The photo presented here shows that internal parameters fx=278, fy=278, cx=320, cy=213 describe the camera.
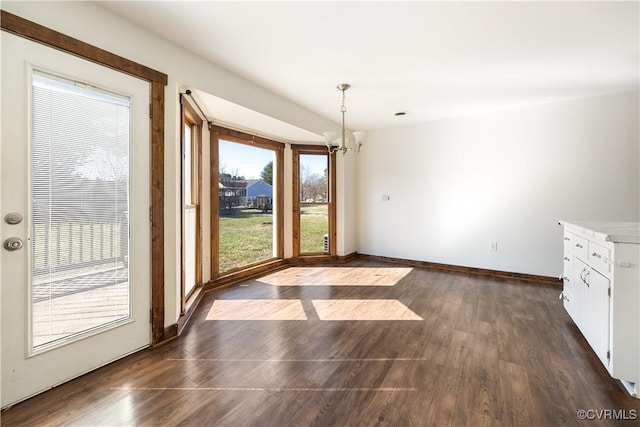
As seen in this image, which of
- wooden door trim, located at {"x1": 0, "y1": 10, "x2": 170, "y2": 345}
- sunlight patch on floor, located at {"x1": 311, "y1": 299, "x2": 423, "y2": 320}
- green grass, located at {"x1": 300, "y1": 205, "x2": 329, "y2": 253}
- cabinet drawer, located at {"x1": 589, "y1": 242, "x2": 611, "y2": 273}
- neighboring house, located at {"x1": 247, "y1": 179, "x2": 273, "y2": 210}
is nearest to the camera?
cabinet drawer, located at {"x1": 589, "y1": 242, "x2": 611, "y2": 273}

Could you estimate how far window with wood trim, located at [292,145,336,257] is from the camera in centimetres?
503

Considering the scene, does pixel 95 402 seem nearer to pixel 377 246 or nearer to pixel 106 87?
pixel 106 87

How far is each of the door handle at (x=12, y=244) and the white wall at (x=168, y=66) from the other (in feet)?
2.82

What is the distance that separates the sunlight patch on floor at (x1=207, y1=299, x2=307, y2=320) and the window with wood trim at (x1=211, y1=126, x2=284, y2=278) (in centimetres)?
80

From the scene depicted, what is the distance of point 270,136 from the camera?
454 cm

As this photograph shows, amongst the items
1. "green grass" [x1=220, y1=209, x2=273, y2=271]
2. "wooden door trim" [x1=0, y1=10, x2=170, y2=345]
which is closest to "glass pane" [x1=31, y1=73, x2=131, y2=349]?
"wooden door trim" [x1=0, y1=10, x2=170, y2=345]

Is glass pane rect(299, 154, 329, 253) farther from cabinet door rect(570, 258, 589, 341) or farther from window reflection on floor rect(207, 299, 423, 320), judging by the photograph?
cabinet door rect(570, 258, 589, 341)

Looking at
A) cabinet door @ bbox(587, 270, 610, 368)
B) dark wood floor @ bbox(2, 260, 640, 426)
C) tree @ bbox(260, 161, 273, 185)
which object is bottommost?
dark wood floor @ bbox(2, 260, 640, 426)

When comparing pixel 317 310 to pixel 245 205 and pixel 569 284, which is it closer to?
pixel 245 205

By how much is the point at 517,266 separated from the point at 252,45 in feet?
15.0

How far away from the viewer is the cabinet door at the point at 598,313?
1826 mm

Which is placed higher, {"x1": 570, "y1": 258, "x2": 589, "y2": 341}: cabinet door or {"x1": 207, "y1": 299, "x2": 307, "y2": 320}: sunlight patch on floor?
{"x1": 570, "y1": 258, "x2": 589, "y2": 341}: cabinet door

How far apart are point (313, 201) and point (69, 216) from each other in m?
3.71

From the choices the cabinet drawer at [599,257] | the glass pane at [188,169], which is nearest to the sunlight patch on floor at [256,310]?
the glass pane at [188,169]
